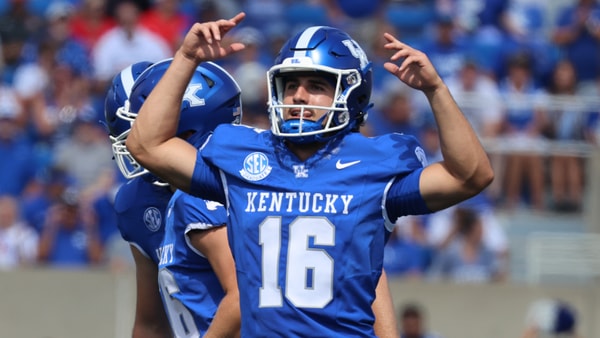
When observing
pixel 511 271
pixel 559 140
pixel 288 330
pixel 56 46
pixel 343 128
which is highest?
pixel 343 128

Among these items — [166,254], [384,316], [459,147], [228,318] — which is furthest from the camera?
[166,254]

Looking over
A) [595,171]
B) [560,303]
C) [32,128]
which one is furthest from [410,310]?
[32,128]

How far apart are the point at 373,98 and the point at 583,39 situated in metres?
2.68

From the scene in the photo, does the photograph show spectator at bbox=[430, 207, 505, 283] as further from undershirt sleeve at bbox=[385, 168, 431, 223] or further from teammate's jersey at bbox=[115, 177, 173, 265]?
undershirt sleeve at bbox=[385, 168, 431, 223]

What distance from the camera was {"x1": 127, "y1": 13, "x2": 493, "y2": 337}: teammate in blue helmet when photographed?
3.93m

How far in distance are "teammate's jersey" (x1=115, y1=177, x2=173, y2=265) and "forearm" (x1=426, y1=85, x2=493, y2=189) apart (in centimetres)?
162

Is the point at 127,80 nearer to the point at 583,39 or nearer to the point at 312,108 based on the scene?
the point at 312,108

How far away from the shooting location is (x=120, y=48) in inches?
491

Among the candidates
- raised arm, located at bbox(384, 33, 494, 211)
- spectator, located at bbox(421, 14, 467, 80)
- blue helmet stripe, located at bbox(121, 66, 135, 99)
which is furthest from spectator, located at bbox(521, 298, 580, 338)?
raised arm, located at bbox(384, 33, 494, 211)

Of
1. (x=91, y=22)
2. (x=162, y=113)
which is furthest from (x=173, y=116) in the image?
(x=91, y=22)

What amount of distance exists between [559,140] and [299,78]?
7.80 metres

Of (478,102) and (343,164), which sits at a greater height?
(343,164)

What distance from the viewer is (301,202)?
397 cm

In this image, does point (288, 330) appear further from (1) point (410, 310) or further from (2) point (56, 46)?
(2) point (56, 46)
